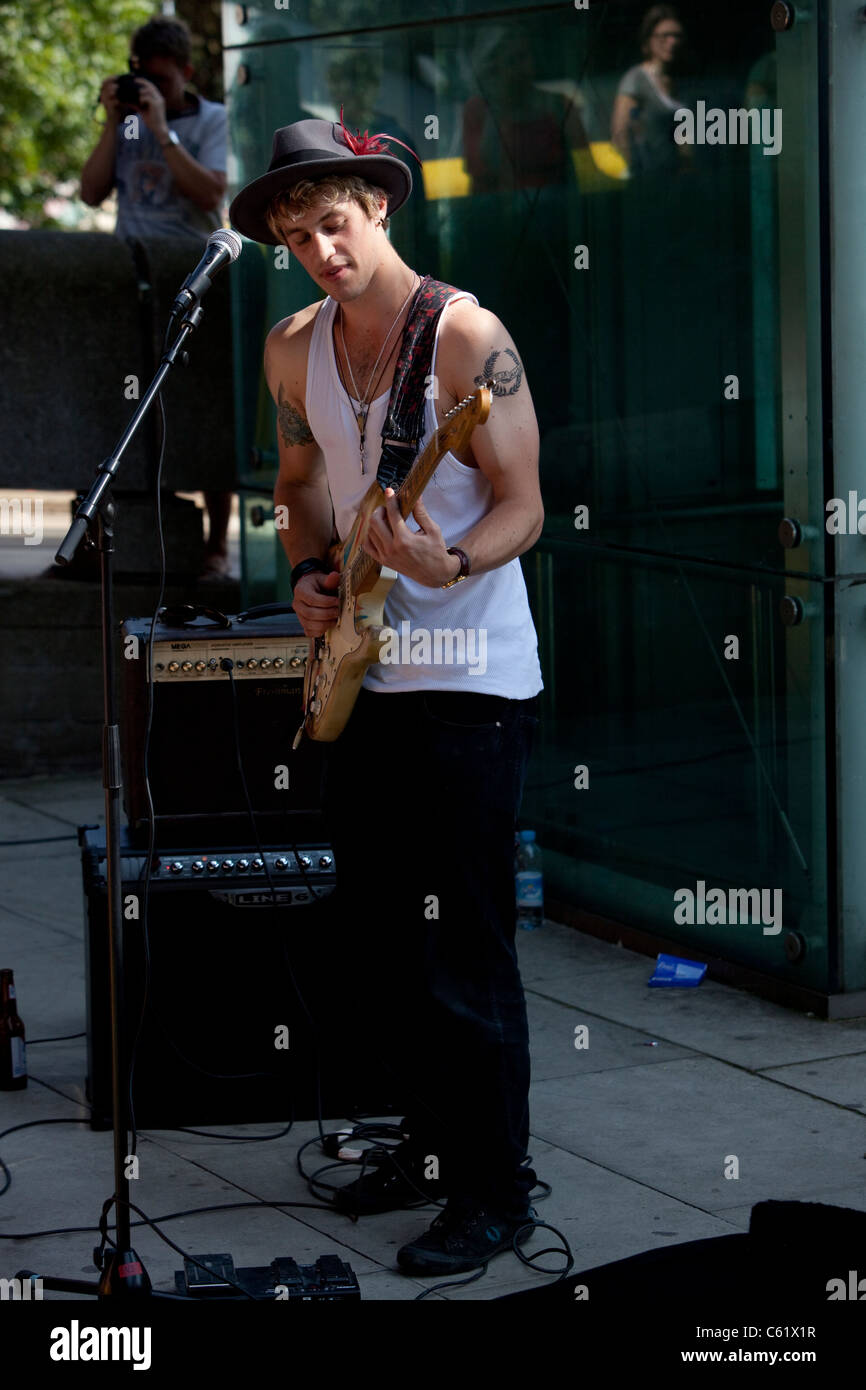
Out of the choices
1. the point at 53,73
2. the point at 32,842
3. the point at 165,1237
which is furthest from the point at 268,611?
the point at 53,73

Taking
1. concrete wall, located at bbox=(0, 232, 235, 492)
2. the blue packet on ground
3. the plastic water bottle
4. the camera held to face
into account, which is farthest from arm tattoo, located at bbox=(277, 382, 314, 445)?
the camera held to face

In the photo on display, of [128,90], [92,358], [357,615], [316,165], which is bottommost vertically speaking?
[357,615]

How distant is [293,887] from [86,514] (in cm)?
146

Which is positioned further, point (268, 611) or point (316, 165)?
point (268, 611)

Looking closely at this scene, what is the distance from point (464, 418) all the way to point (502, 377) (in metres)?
0.38

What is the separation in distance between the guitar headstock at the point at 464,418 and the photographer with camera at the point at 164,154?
5.82 meters

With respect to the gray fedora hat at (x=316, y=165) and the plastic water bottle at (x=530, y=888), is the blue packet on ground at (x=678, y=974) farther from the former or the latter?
the gray fedora hat at (x=316, y=165)

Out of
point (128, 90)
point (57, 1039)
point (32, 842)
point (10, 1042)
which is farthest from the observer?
point (128, 90)

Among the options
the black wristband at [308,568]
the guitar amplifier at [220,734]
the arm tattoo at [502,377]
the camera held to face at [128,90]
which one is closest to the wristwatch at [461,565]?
the arm tattoo at [502,377]

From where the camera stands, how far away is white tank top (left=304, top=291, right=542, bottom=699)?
12.2 ft

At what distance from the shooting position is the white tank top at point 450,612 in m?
3.72

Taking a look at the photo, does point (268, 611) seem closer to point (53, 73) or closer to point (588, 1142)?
point (588, 1142)

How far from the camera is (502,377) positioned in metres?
3.66

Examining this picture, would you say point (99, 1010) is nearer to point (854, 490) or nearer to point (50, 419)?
point (854, 490)
